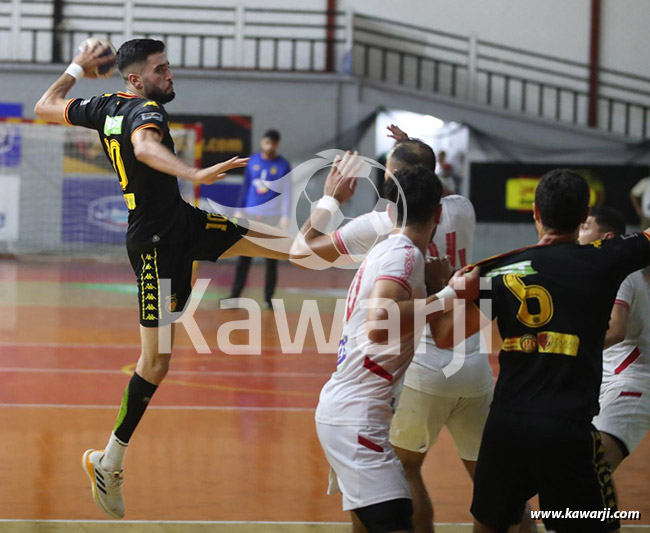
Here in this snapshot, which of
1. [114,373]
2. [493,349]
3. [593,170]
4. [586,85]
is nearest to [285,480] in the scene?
[114,373]

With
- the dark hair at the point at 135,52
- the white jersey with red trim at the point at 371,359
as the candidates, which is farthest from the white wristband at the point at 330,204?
the dark hair at the point at 135,52

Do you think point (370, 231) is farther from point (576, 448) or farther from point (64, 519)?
point (64, 519)

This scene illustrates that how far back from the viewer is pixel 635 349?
4.67 metres

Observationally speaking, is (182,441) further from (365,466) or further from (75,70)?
(365,466)

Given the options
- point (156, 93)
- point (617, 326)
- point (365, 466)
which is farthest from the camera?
point (156, 93)

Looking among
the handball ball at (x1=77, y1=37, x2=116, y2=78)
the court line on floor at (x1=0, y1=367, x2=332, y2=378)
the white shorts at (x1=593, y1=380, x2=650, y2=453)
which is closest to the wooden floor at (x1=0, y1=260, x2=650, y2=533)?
the court line on floor at (x1=0, y1=367, x2=332, y2=378)

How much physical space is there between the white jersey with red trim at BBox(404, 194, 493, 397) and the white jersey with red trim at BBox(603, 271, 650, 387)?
785 mm

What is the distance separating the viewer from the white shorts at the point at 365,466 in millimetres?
3408

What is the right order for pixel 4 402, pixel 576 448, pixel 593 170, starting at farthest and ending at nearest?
pixel 593 170
pixel 4 402
pixel 576 448

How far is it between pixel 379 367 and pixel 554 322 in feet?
2.17

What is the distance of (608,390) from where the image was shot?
15.2 ft

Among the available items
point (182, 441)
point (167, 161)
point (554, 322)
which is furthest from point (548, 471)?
point (182, 441)

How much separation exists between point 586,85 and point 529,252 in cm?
1909

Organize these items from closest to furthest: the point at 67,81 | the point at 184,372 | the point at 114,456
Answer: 1. the point at 114,456
2. the point at 67,81
3. the point at 184,372
